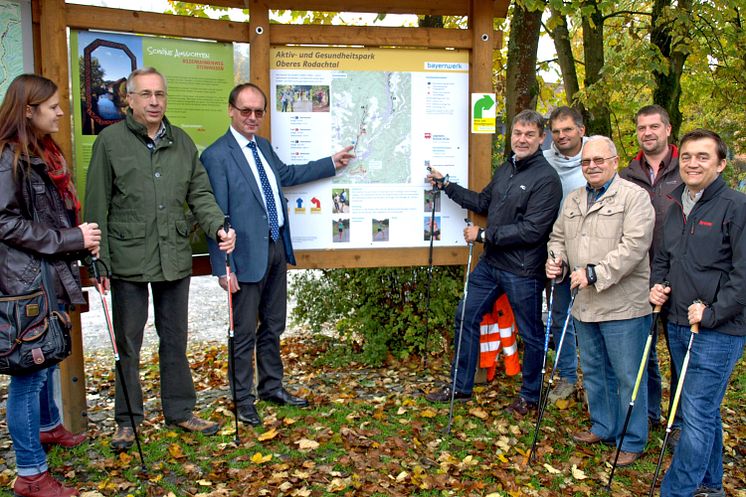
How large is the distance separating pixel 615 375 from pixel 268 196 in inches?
108

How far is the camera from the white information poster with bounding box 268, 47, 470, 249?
5320 millimetres

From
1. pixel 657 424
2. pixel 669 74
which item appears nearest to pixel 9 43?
pixel 657 424

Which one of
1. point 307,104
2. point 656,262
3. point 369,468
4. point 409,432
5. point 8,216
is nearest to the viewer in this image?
point 8,216

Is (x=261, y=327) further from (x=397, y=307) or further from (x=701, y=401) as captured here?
(x=701, y=401)

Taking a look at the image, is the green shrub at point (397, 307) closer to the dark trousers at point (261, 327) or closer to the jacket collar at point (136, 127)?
the dark trousers at point (261, 327)

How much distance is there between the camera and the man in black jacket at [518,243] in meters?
4.92

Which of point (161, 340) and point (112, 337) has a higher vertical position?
point (112, 337)

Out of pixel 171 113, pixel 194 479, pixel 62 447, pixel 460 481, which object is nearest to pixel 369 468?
pixel 460 481

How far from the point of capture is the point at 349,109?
212 inches

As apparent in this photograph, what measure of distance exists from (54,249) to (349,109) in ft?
8.54

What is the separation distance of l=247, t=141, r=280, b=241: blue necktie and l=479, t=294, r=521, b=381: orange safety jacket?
190 centimetres

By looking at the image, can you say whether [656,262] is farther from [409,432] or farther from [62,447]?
[62,447]

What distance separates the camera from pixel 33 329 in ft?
11.6

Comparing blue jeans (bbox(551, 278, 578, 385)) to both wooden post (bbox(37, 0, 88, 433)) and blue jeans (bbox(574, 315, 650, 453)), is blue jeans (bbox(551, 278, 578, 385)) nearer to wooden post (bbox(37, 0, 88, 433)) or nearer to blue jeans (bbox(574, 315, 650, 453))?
blue jeans (bbox(574, 315, 650, 453))
